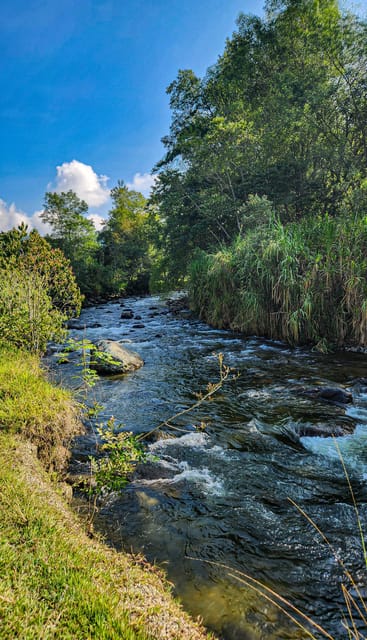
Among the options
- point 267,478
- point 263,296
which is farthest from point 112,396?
point 263,296

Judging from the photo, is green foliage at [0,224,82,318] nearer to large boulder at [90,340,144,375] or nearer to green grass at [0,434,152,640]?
large boulder at [90,340,144,375]

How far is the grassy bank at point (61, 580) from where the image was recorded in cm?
133

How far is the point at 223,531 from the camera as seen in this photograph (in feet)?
8.41

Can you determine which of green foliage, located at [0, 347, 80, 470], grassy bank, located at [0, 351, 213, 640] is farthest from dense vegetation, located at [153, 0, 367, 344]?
grassy bank, located at [0, 351, 213, 640]

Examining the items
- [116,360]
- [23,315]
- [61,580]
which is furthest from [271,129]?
[61,580]

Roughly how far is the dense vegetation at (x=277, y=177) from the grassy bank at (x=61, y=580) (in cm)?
714

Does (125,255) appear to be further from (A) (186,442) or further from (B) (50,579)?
(B) (50,579)

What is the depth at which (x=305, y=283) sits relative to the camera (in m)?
8.05

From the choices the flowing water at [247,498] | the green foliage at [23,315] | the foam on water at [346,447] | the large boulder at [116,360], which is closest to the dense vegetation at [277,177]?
the flowing water at [247,498]

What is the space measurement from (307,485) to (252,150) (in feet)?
54.0

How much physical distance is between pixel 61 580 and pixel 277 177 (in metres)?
18.0

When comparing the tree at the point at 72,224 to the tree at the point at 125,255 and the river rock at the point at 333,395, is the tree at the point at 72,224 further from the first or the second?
the river rock at the point at 333,395

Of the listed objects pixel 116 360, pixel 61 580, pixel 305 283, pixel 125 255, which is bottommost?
pixel 116 360

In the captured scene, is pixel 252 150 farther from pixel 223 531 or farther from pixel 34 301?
pixel 223 531
